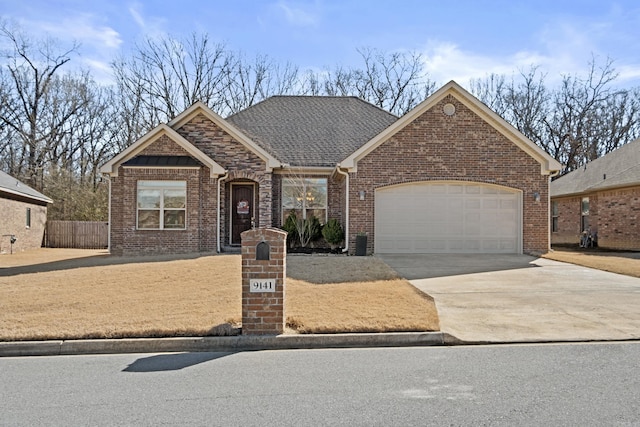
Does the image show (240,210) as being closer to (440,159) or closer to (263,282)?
(440,159)

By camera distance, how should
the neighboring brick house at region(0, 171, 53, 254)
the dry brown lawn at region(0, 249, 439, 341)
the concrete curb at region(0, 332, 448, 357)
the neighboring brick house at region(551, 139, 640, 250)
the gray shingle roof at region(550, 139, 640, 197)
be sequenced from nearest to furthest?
the concrete curb at region(0, 332, 448, 357)
the dry brown lawn at region(0, 249, 439, 341)
the neighboring brick house at region(551, 139, 640, 250)
the gray shingle roof at region(550, 139, 640, 197)
the neighboring brick house at region(0, 171, 53, 254)

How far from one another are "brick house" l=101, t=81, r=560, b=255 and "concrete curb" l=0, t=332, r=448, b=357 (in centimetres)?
1010

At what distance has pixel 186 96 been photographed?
125 ft

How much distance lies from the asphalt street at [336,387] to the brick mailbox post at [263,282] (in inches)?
23.5

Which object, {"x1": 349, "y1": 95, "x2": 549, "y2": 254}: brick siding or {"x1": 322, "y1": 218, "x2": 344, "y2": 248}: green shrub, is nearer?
{"x1": 349, "y1": 95, "x2": 549, "y2": 254}: brick siding

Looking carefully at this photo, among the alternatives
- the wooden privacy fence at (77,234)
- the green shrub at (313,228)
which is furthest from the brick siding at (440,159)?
the wooden privacy fence at (77,234)

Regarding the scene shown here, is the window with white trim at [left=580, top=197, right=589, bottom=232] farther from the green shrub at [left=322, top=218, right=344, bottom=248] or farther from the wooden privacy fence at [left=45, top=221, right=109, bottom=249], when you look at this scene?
the wooden privacy fence at [left=45, top=221, right=109, bottom=249]

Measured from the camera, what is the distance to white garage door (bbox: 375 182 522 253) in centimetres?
1730

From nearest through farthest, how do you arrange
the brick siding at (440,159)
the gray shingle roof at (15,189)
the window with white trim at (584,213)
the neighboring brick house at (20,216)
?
the brick siding at (440,159) → the gray shingle roof at (15,189) → the neighboring brick house at (20,216) → the window with white trim at (584,213)

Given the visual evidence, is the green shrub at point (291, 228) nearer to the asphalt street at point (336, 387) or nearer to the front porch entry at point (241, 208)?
the front porch entry at point (241, 208)

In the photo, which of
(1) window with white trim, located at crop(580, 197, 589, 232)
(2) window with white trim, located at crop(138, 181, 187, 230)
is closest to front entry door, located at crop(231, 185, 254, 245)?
(2) window with white trim, located at crop(138, 181, 187, 230)

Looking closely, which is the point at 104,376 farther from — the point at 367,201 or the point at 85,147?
the point at 85,147

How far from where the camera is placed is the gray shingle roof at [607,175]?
2077 centimetres

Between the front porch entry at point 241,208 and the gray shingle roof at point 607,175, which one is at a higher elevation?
the gray shingle roof at point 607,175
